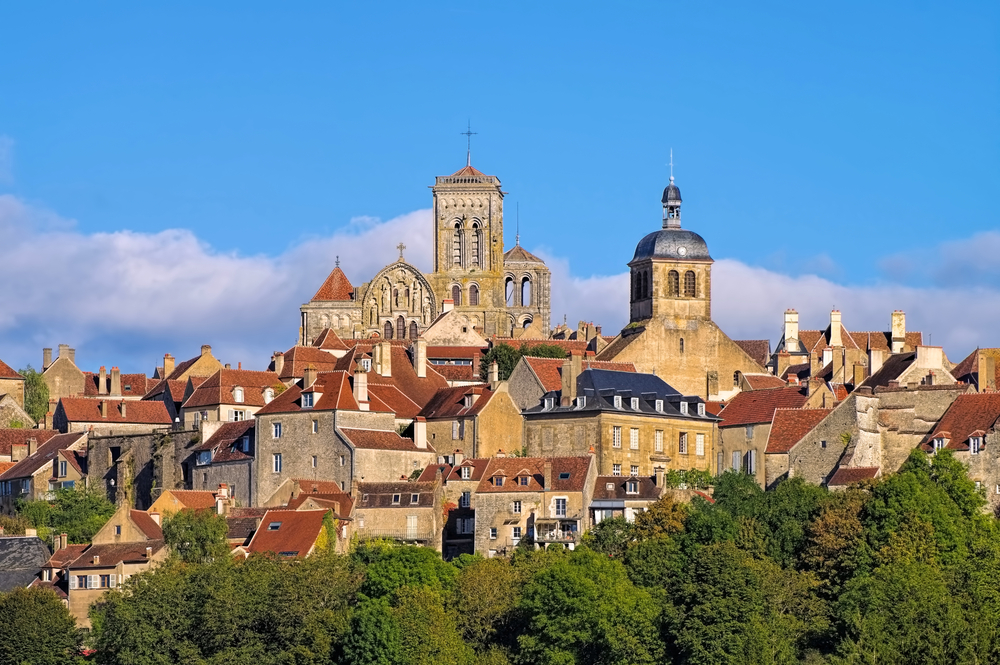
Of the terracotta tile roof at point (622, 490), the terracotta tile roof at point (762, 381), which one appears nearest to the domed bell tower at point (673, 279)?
the terracotta tile roof at point (762, 381)

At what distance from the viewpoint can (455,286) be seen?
481 feet

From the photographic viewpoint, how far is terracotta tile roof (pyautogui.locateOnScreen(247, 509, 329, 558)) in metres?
92.2

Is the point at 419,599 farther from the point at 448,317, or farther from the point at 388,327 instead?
the point at 388,327

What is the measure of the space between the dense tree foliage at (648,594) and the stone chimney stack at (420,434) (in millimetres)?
7856

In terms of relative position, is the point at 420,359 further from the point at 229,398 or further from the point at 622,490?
the point at 622,490

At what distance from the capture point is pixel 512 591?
3489 inches

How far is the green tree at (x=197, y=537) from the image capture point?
304 feet

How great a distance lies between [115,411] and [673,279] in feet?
81.5

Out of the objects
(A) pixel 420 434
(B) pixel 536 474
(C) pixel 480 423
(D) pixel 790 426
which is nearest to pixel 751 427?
(D) pixel 790 426

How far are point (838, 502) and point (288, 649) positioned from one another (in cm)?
1955

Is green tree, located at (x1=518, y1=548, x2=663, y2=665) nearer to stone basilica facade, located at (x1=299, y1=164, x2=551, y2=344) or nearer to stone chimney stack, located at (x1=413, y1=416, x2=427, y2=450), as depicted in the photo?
stone chimney stack, located at (x1=413, y1=416, x2=427, y2=450)

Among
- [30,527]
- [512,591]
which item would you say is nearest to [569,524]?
[512,591]

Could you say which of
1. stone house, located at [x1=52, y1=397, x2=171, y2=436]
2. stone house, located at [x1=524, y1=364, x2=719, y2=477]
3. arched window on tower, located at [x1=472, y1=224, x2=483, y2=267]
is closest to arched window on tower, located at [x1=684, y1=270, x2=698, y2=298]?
stone house, located at [x1=524, y1=364, x2=719, y2=477]

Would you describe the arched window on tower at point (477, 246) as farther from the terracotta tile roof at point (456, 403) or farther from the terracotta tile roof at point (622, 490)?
the terracotta tile roof at point (622, 490)
